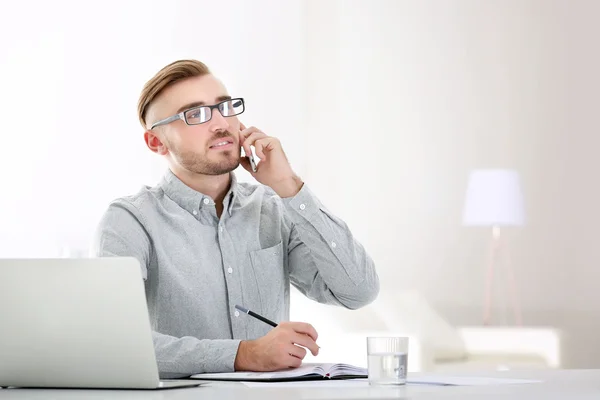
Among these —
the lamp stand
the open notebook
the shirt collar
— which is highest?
the shirt collar

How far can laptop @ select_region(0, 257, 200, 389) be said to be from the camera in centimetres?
126

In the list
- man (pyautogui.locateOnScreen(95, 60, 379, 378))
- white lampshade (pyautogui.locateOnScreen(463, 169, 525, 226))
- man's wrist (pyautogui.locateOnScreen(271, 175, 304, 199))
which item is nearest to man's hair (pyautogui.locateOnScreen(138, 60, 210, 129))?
man (pyautogui.locateOnScreen(95, 60, 379, 378))

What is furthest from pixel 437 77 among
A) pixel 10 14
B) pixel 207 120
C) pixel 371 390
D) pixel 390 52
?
pixel 371 390

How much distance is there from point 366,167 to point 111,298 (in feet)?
11.8

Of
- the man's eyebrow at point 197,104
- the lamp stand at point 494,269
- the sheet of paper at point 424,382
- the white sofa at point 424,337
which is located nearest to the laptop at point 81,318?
the sheet of paper at point 424,382

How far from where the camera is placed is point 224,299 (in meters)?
2.22

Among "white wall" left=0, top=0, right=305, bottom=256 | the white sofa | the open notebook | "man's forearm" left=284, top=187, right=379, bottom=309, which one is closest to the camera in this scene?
the open notebook

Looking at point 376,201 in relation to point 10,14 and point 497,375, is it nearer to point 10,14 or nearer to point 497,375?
point 10,14

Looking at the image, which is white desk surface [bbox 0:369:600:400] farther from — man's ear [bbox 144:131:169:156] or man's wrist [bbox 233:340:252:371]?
man's ear [bbox 144:131:169:156]

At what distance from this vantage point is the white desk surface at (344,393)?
1214mm

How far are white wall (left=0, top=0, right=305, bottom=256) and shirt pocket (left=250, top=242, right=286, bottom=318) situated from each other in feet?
8.13

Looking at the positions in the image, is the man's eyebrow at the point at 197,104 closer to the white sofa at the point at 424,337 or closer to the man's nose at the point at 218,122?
the man's nose at the point at 218,122

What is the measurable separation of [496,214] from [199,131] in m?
2.68

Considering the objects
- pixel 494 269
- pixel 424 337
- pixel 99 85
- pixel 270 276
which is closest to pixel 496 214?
pixel 494 269
